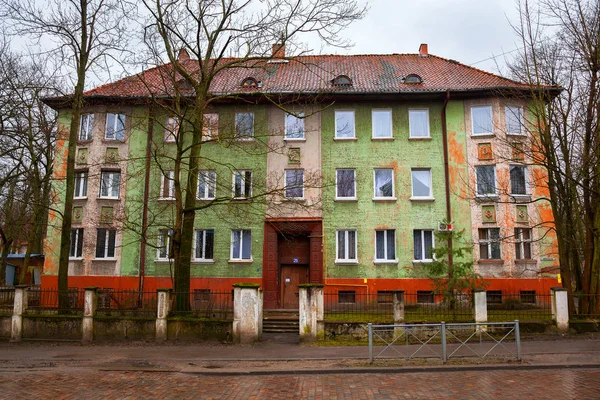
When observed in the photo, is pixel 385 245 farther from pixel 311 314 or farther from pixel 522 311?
pixel 311 314

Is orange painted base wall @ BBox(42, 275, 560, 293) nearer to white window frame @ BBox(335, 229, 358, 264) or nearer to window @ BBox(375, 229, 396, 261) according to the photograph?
white window frame @ BBox(335, 229, 358, 264)

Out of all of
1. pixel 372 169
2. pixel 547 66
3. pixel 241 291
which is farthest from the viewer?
pixel 372 169

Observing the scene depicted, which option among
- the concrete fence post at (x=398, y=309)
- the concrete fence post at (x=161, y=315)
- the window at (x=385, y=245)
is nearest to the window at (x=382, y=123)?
the window at (x=385, y=245)

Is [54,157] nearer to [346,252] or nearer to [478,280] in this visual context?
[346,252]

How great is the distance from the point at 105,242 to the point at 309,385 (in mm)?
17341

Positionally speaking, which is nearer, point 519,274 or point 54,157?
point 519,274

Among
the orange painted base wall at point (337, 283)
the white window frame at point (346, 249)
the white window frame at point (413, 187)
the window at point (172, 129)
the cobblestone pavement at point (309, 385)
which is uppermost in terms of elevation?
the window at point (172, 129)

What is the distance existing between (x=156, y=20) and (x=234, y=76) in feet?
34.7

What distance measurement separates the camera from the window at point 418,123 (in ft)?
77.5

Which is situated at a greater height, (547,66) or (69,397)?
(547,66)

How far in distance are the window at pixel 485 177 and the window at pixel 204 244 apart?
1309 cm

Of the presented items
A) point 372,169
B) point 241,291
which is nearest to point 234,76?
point 372,169

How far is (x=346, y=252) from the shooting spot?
897 inches

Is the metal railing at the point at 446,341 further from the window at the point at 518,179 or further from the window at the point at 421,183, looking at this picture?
the window at the point at 518,179
